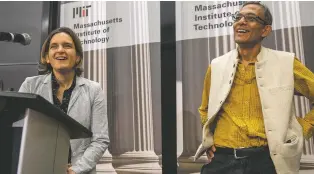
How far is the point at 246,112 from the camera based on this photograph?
5.85 ft

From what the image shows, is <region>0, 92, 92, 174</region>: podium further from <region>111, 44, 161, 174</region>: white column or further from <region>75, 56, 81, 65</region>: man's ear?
<region>111, 44, 161, 174</region>: white column

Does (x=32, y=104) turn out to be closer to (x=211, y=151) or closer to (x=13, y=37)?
(x=13, y=37)

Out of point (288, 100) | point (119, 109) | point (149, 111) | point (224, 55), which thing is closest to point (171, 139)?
point (149, 111)

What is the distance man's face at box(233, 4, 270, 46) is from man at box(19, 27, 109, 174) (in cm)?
87

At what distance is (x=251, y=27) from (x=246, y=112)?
0.49 metres

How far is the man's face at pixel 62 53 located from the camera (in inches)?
72.6

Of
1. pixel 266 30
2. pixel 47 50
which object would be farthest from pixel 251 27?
pixel 47 50

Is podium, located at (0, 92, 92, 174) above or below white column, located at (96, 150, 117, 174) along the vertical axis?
above

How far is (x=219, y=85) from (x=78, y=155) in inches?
34.5

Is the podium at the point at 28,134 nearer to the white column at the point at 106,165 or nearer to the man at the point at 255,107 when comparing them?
the man at the point at 255,107

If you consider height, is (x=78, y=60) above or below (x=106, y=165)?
above

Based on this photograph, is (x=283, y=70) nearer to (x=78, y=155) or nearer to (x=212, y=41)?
(x=212, y=41)

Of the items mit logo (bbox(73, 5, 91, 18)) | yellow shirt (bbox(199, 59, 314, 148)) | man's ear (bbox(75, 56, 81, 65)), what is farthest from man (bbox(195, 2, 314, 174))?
mit logo (bbox(73, 5, 91, 18))

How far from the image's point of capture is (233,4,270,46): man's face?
1.88 m
